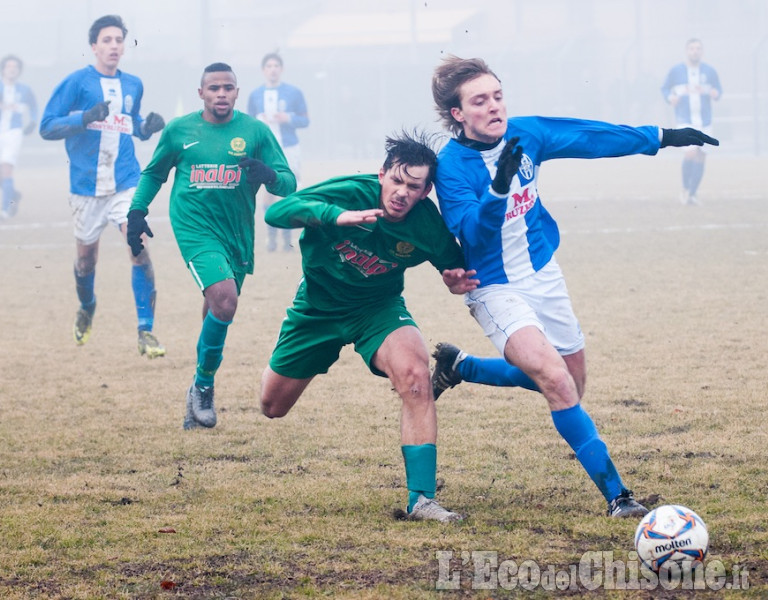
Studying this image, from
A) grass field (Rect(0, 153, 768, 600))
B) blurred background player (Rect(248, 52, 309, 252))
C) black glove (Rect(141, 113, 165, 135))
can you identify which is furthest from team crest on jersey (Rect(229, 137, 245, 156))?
blurred background player (Rect(248, 52, 309, 252))

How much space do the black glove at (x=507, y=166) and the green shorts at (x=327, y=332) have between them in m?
0.86

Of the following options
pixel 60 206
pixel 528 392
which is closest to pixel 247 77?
pixel 60 206

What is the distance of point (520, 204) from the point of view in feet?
16.1

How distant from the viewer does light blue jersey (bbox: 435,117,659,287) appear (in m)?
4.64

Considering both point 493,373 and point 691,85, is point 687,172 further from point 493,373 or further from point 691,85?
point 493,373

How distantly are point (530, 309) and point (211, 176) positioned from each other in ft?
8.36

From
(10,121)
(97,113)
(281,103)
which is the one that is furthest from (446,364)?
(10,121)

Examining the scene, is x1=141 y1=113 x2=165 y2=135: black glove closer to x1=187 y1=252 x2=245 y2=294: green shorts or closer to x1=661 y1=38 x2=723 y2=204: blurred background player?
x1=187 y1=252 x2=245 y2=294: green shorts

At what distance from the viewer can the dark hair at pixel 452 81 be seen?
4980 mm

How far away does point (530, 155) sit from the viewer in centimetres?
496

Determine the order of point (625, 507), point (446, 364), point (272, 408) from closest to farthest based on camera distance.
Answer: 1. point (625, 507)
2. point (272, 408)
3. point (446, 364)

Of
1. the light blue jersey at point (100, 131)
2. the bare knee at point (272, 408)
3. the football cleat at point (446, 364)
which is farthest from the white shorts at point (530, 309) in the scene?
the light blue jersey at point (100, 131)

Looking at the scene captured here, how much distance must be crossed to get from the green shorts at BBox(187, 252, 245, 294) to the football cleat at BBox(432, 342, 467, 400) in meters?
1.43

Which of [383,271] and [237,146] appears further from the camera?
[237,146]
